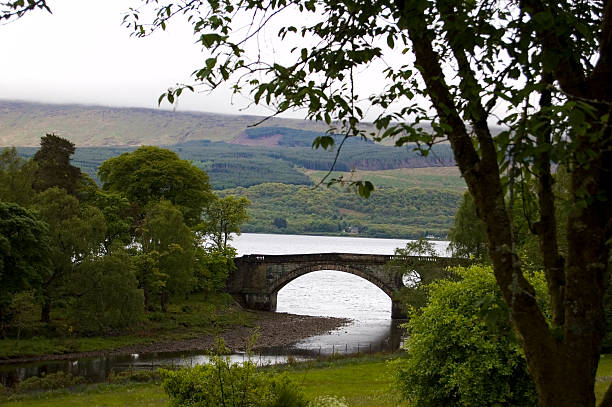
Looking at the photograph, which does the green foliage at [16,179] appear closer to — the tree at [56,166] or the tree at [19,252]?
the tree at [56,166]

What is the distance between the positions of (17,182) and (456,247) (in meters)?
28.6

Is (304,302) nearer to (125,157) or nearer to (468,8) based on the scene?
(125,157)

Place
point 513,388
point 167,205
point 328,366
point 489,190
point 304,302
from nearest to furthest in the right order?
point 489,190, point 513,388, point 328,366, point 167,205, point 304,302

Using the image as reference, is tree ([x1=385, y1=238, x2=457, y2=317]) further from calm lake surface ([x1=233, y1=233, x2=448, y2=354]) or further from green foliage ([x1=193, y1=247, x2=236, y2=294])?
green foliage ([x1=193, y1=247, x2=236, y2=294])

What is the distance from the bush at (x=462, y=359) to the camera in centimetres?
1362

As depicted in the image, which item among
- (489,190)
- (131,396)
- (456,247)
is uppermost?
(489,190)

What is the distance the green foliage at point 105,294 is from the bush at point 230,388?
102 feet

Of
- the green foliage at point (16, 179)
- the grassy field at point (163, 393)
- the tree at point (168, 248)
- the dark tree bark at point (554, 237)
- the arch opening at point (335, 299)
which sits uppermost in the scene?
the dark tree bark at point (554, 237)

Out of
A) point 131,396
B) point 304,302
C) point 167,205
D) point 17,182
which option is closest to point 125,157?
point 167,205

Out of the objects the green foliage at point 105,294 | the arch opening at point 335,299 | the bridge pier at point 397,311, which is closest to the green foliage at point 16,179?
the green foliage at point 105,294

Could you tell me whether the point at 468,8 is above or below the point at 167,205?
above

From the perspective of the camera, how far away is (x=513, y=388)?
13.9 meters

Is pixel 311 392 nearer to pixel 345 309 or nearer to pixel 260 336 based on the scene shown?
pixel 260 336

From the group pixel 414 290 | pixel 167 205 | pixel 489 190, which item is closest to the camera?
pixel 489 190
